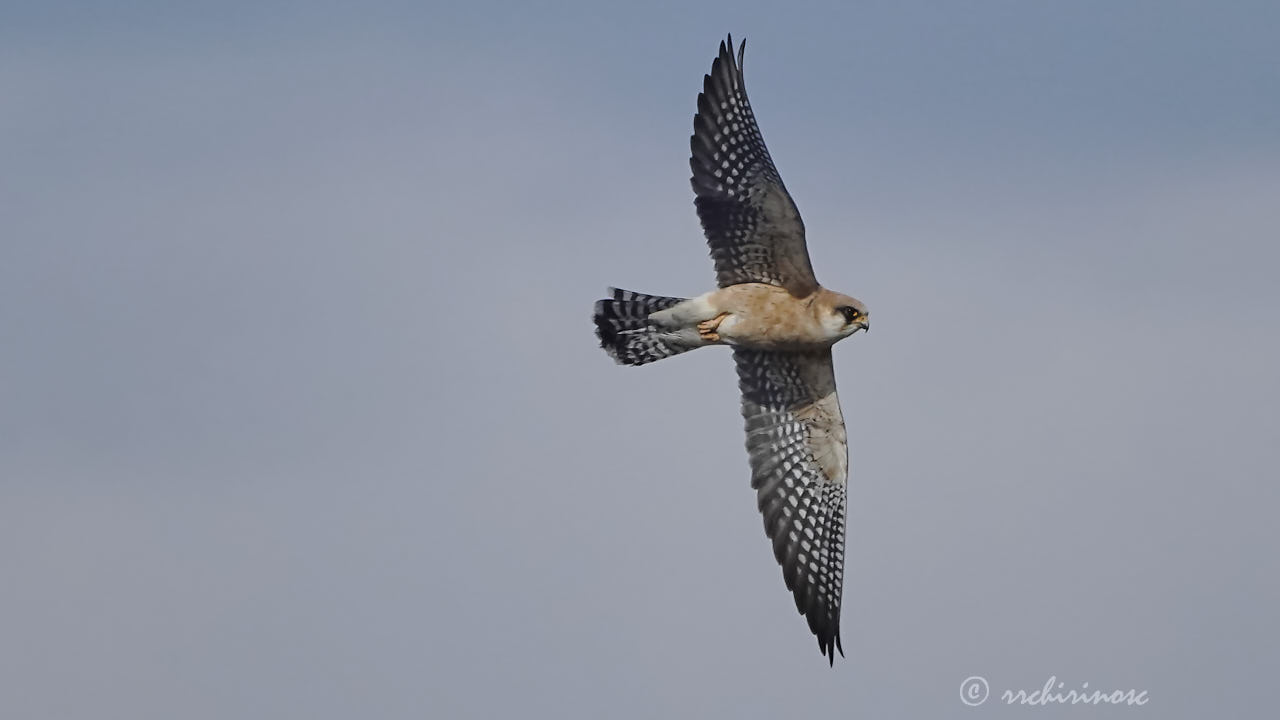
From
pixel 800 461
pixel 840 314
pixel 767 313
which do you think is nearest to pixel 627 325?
pixel 767 313

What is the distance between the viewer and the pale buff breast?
14.7 meters

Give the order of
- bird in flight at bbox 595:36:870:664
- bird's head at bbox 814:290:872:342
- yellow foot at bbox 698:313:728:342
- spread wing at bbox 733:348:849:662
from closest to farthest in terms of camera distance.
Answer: bird's head at bbox 814:290:872:342 → bird in flight at bbox 595:36:870:664 → yellow foot at bbox 698:313:728:342 → spread wing at bbox 733:348:849:662

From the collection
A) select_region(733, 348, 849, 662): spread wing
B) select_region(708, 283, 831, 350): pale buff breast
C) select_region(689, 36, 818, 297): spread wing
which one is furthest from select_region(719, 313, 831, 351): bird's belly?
select_region(733, 348, 849, 662): spread wing

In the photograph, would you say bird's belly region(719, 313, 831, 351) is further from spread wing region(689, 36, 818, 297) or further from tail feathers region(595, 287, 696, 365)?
tail feathers region(595, 287, 696, 365)

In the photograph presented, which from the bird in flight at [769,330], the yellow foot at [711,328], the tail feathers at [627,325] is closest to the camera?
the bird in flight at [769,330]

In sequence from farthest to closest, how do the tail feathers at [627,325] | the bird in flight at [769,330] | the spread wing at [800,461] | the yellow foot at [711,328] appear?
the spread wing at [800,461] < the tail feathers at [627,325] < the yellow foot at [711,328] < the bird in flight at [769,330]

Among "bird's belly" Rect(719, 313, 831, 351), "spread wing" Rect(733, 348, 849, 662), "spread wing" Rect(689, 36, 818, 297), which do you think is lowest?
"spread wing" Rect(733, 348, 849, 662)

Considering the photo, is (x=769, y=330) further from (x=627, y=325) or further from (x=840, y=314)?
(x=627, y=325)

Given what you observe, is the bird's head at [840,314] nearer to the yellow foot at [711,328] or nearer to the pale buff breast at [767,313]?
the pale buff breast at [767,313]

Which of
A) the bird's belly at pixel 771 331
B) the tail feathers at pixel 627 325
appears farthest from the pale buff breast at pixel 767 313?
the tail feathers at pixel 627 325

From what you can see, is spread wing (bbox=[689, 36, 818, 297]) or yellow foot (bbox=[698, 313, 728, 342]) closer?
spread wing (bbox=[689, 36, 818, 297])

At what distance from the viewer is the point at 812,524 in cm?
1562

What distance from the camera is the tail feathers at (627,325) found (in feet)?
49.2

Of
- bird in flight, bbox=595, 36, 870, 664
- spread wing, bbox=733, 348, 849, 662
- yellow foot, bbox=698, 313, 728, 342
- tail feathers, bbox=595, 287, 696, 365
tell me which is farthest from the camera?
spread wing, bbox=733, 348, 849, 662
